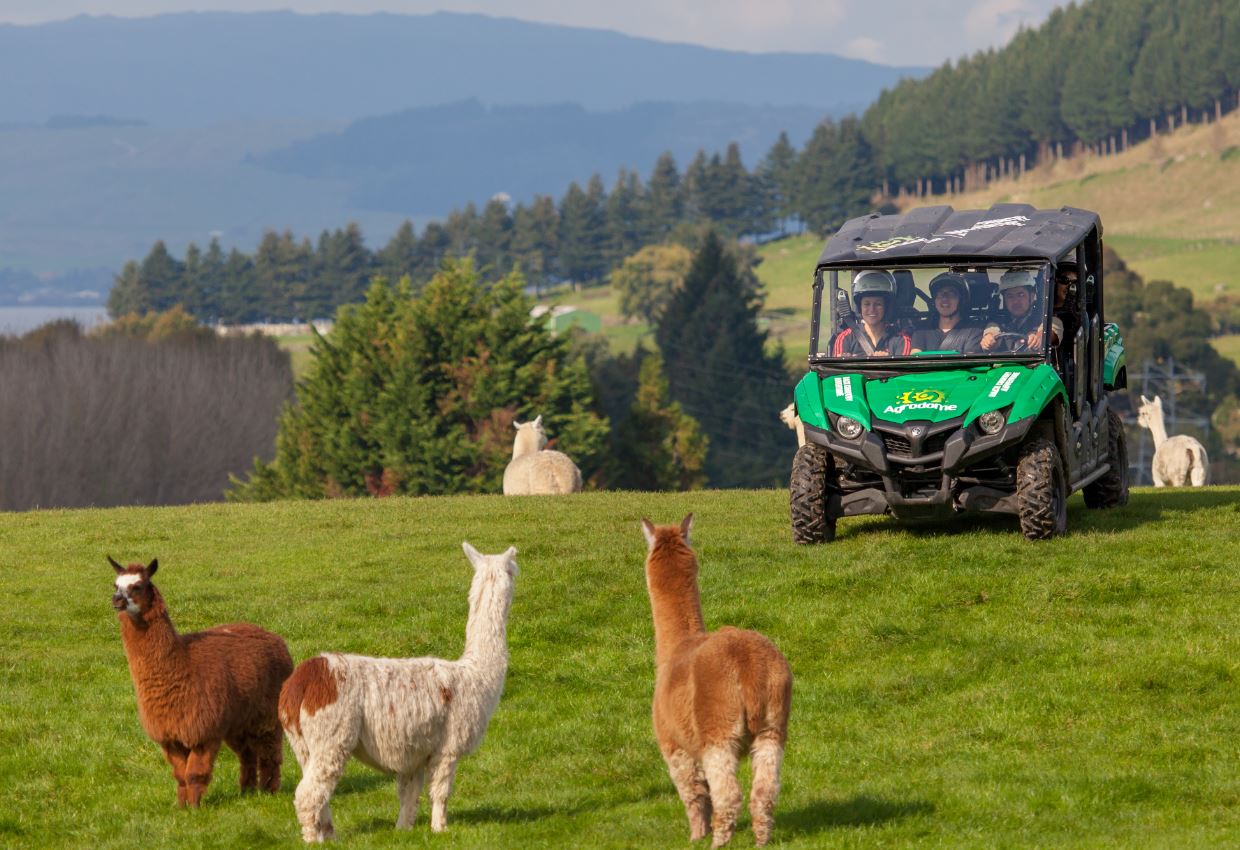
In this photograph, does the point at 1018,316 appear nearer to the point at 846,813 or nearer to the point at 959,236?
the point at 959,236

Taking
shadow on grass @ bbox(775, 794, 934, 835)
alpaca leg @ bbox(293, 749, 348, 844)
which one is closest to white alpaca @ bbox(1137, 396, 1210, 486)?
shadow on grass @ bbox(775, 794, 934, 835)

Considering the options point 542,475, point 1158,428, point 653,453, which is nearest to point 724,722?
point 542,475

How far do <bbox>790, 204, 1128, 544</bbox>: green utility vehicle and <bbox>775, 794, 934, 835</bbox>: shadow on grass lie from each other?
7197 millimetres

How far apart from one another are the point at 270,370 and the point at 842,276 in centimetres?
9076

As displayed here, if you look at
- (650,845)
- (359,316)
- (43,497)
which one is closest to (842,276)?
(650,845)

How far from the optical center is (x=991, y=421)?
1906 cm

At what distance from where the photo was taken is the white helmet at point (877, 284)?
2072cm

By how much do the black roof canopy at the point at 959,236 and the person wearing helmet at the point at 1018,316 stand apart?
0.28 meters

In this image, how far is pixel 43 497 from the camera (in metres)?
86.2

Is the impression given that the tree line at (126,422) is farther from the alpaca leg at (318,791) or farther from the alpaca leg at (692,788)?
the alpaca leg at (692,788)

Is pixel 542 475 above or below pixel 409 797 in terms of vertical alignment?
below

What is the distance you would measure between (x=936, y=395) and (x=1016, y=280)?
2000 millimetres

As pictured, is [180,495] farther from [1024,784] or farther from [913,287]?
[1024,784]

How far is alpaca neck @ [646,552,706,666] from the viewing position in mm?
11281
